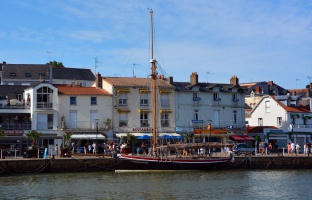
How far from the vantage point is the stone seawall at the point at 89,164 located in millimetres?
49000

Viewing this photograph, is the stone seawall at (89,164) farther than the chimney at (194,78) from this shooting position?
No

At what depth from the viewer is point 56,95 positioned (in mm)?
65688

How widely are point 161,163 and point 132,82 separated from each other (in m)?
20.6

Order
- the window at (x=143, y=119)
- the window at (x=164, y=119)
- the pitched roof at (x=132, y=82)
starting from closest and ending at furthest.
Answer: the window at (x=143, y=119) < the pitched roof at (x=132, y=82) < the window at (x=164, y=119)

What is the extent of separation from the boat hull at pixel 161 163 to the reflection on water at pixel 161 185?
999 millimetres

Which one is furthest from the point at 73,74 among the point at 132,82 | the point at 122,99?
the point at 122,99

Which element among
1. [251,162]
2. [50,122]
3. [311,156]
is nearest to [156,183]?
[251,162]

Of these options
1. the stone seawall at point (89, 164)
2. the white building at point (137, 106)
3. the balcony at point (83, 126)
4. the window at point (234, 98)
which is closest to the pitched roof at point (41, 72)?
the white building at point (137, 106)

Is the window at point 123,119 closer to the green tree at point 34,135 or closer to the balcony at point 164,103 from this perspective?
the balcony at point 164,103

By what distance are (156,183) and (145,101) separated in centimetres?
2682

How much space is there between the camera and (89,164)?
51969 millimetres

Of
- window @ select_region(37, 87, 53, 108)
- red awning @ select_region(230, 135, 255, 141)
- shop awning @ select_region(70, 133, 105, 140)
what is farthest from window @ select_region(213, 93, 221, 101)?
window @ select_region(37, 87, 53, 108)

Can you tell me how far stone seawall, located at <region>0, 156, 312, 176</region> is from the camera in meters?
49.0

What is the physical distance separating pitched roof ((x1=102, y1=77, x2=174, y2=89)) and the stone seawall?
17518mm
